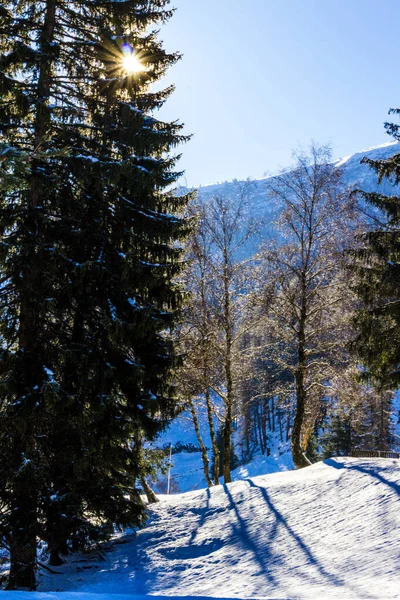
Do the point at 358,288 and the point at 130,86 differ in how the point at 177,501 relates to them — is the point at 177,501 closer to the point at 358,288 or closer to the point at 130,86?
Answer: the point at 358,288

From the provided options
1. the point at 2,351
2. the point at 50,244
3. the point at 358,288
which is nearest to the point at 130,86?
the point at 50,244

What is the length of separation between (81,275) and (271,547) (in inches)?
221

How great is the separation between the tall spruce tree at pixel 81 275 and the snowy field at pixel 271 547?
0.90 metres

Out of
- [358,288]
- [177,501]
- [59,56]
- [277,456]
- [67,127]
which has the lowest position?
[277,456]

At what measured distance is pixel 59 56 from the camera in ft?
28.1

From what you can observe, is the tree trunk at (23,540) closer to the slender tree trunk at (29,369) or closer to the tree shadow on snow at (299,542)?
the slender tree trunk at (29,369)

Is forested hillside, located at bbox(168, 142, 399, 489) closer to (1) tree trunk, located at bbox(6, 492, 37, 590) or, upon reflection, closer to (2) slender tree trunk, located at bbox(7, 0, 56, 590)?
(2) slender tree trunk, located at bbox(7, 0, 56, 590)

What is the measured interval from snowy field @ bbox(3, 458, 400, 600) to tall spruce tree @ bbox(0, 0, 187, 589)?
0.90m

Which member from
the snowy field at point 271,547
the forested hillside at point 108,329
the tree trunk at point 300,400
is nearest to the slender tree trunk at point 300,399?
the tree trunk at point 300,400

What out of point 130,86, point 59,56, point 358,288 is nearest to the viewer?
point 59,56

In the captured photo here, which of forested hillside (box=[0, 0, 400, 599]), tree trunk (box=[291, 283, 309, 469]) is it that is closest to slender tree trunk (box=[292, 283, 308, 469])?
tree trunk (box=[291, 283, 309, 469])

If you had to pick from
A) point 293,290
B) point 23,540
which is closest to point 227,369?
point 293,290

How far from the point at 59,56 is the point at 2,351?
19.4 ft

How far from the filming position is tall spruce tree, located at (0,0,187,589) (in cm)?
716
